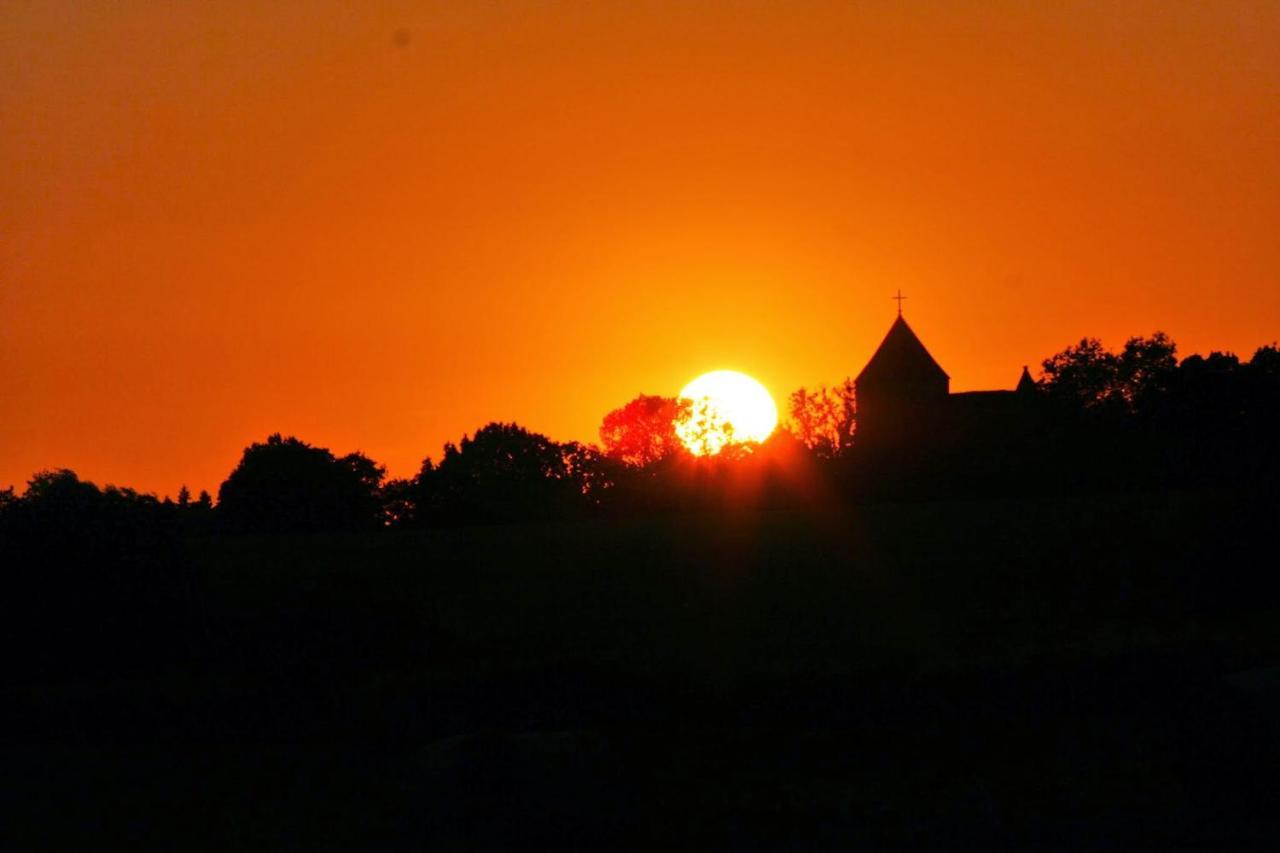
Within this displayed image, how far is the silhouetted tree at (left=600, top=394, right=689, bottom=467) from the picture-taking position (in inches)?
4195

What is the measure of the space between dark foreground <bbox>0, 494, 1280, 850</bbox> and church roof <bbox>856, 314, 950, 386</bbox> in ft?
194

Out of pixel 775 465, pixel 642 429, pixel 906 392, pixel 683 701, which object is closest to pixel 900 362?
pixel 906 392

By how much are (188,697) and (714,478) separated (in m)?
51.8

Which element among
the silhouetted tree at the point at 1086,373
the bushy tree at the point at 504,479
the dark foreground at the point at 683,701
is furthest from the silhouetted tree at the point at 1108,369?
the dark foreground at the point at 683,701

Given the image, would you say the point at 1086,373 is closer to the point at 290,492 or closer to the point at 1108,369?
the point at 1108,369

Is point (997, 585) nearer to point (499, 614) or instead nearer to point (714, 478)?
point (499, 614)

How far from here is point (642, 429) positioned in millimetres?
112562

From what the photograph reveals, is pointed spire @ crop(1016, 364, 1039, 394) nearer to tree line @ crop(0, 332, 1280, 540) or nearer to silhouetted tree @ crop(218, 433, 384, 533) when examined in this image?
tree line @ crop(0, 332, 1280, 540)

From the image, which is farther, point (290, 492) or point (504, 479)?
point (504, 479)

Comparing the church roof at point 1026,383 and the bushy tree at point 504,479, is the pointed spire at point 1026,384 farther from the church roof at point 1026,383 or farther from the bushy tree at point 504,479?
the bushy tree at point 504,479

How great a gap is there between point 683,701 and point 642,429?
90622mm

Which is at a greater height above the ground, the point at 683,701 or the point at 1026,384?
the point at 1026,384

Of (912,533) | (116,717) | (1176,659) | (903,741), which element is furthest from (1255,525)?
(116,717)

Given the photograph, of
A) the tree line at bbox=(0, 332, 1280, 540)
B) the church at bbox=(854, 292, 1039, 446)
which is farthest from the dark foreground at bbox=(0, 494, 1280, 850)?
the church at bbox=(854, 292, 1039, 446)
